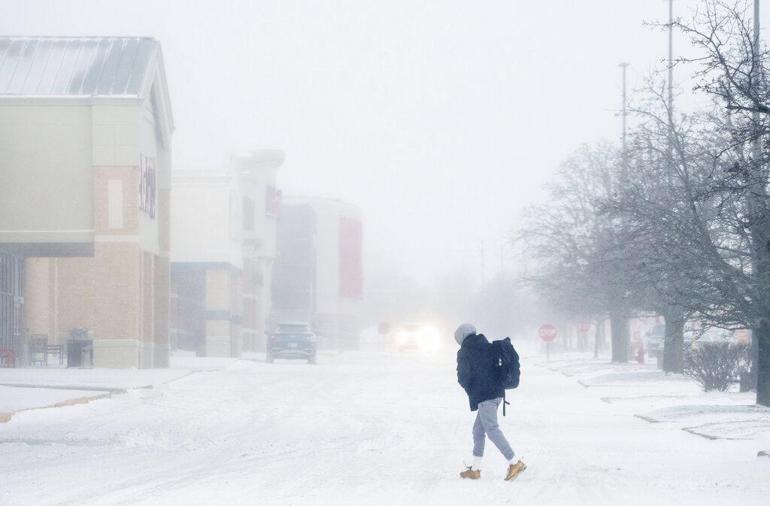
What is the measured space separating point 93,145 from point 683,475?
33959 millimetres

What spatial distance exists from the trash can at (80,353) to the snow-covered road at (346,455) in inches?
606

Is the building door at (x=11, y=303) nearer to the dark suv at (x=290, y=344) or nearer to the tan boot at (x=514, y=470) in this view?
the dark suv at (x=290, y=344)

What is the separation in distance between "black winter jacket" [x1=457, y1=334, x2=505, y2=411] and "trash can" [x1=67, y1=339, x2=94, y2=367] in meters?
33.5

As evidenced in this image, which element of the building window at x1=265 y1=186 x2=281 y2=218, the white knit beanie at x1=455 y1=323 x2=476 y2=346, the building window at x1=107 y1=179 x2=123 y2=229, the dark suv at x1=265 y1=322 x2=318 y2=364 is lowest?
the dark suv at x1=265 y1=322 x2=318 y2=364

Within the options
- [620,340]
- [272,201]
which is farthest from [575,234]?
[272,201]

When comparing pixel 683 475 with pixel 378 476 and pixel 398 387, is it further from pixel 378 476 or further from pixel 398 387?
pixel 398 387

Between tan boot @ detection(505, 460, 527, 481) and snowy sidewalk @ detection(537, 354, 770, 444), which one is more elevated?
tan boot @ detection(505, 460, 527, 481)

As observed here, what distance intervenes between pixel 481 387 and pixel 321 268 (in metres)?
98.7

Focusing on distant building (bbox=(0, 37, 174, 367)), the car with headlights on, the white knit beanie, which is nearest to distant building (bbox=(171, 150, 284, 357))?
the car with headlights on

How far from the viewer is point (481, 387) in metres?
15.5

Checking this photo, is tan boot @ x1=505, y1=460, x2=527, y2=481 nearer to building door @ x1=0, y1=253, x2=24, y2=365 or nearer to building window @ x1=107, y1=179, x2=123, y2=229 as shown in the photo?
building window @ x1=107, y1=179, x2=123, y2=229

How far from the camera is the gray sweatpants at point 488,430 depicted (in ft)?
50.0

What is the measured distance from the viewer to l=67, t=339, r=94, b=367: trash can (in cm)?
4753

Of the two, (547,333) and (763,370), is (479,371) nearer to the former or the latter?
(763,370)
